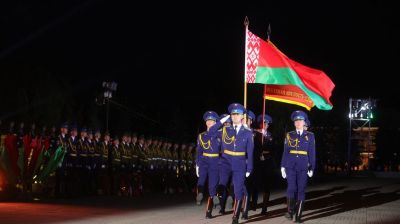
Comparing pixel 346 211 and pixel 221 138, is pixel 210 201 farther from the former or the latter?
pixel 346 211

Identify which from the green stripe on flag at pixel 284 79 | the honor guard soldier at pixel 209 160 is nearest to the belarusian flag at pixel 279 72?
the green stripe on flag at pixel 284 79

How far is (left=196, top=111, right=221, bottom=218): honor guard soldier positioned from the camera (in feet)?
39.9

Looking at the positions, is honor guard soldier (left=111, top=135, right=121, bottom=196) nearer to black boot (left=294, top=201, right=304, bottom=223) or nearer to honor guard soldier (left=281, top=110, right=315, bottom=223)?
honor guard soldier (left=281, top=110, right=315, bottom=223)

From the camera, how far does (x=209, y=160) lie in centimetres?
1263

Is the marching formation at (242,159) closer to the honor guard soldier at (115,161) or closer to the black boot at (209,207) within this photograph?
the black boot at (209,207)

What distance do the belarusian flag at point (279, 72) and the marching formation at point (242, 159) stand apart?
1.20 meters

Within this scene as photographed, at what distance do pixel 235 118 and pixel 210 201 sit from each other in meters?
1.80

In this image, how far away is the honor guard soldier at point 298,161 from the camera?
1209 cm

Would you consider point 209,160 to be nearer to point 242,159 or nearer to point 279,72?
point 242,159

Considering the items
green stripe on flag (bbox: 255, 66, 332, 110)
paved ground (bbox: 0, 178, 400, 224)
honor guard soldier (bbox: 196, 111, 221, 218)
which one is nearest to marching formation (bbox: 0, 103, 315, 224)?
honor guard soldier (bbox: 196, 111, 221, 218)

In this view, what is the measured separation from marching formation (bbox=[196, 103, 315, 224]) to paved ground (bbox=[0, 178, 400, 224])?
480mm

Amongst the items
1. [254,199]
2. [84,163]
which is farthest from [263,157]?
[84,163]

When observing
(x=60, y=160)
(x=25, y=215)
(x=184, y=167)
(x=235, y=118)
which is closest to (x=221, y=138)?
(x=235, y=118)

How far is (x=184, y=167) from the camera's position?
72.5 feet
